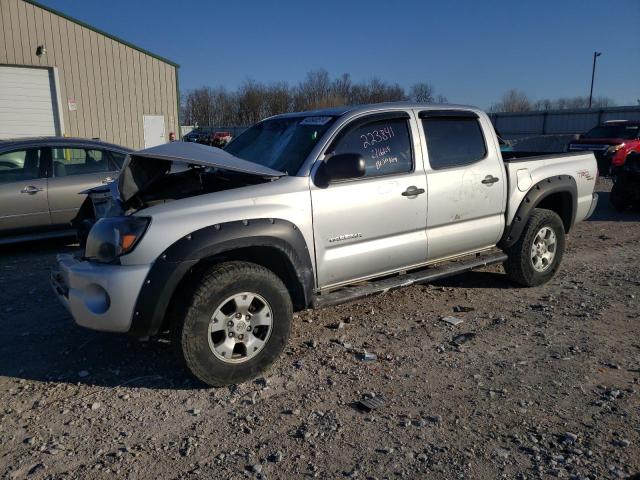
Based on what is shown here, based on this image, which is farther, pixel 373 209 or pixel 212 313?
pixel 373 209

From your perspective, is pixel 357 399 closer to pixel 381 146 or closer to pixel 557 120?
pixel 381 146

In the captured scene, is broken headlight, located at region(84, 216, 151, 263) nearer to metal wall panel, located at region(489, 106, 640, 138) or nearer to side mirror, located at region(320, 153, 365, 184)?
side mirror, located at region(320, 153, 365, 184)

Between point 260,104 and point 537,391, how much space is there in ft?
207

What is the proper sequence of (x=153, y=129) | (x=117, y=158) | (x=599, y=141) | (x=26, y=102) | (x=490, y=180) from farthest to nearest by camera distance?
(x=153, y=129) → (x=599, y=141) → (x=26, y=102) → (x=117, y=158) → (x=490, y=180)

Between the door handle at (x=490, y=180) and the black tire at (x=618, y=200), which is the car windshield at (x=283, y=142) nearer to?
the door handle at (x=490, y=180)

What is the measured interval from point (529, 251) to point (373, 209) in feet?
7.15

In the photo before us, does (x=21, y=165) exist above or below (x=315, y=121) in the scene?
below

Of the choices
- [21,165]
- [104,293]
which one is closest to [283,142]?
[104,293]

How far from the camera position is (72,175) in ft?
24.5

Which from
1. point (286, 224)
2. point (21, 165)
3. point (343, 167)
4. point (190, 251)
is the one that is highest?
point (343, 167)

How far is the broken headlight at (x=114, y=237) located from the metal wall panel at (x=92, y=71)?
53.5 feet

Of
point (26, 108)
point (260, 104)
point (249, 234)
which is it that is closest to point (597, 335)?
point (249, 234)

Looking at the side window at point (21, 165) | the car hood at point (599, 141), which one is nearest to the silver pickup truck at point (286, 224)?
the side window at point (21, 165)

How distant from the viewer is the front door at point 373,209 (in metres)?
3.98
